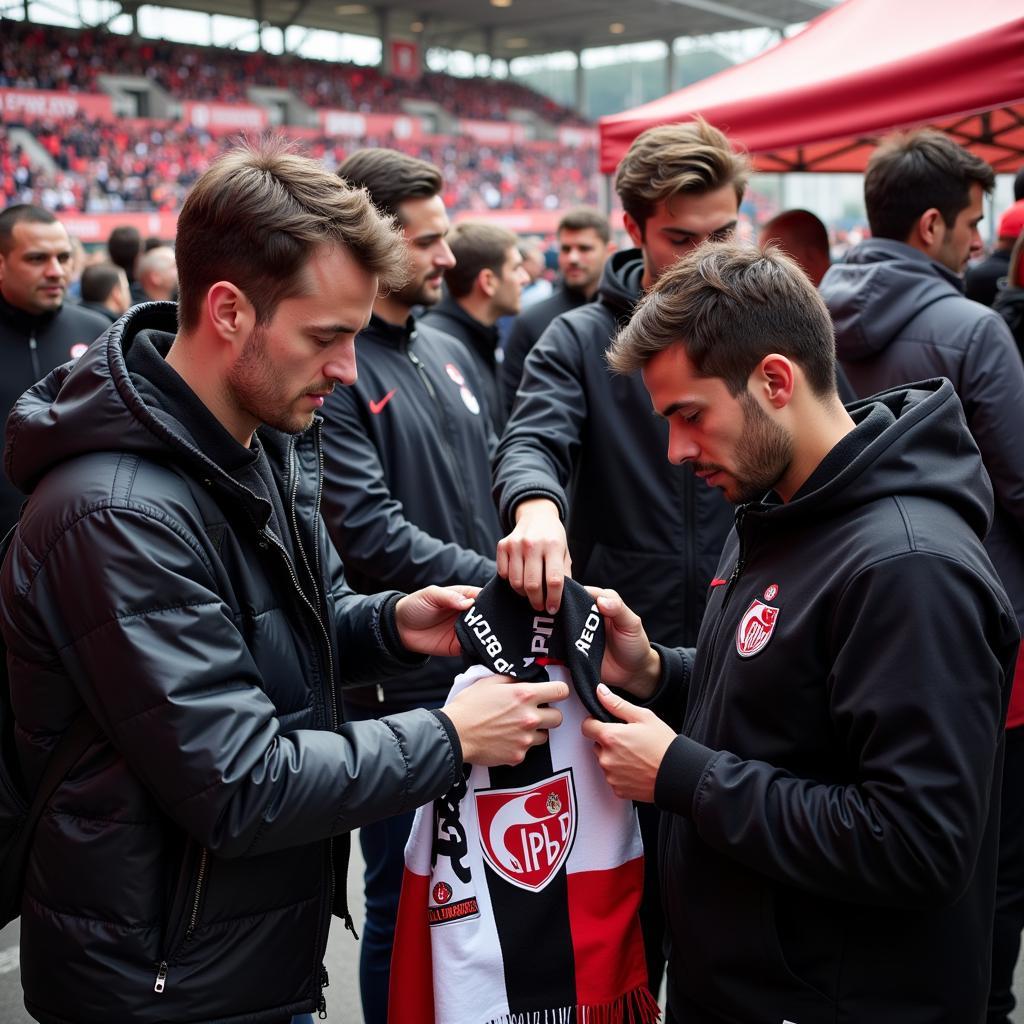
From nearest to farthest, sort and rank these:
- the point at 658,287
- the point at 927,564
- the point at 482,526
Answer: the point at 927,564 < the point at 658,287 < the point at 482,526

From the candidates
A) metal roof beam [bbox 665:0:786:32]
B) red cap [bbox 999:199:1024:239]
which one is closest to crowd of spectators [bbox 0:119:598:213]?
metal roof beam [bbox 665:0:786:32]

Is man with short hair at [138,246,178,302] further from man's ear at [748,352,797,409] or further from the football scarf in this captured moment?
man's ear at [748,352,797,409]

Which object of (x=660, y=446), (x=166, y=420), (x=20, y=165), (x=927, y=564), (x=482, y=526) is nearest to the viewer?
(x=927, y=564)

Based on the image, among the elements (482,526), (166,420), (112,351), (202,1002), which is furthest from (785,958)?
(482,526)

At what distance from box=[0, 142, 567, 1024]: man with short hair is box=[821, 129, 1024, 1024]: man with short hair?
1639 millimetres

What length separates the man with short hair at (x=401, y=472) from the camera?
2828mm

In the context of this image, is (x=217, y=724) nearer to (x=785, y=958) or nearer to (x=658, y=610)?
(x=785, y=958)

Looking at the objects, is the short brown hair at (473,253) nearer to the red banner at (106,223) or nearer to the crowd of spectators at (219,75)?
the red banner at (106,223)

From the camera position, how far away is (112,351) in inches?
62.4

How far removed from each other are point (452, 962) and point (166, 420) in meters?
1.01

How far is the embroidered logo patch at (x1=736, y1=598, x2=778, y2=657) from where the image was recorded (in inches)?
64.7

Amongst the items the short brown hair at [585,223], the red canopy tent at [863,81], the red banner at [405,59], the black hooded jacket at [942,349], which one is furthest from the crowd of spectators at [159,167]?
the black hooded jacket at [942,349]

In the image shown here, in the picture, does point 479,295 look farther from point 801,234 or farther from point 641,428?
point 641,428

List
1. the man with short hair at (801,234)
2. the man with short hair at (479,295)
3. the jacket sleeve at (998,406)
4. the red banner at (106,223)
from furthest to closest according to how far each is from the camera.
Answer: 1. the red banner at (106,223)
2. the man with short hair at (479,295)
3. the man with short hair at (801,234)
4. the jacket sleeve at (998,406)
